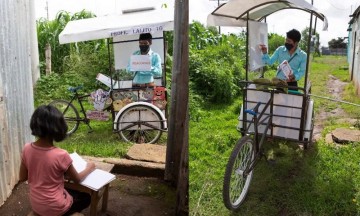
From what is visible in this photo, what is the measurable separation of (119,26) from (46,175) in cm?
360

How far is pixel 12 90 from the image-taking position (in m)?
3.67

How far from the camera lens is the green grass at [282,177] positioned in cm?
342

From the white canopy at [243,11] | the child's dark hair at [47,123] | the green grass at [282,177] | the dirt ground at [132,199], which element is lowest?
→ the dirt ground at [132,199]

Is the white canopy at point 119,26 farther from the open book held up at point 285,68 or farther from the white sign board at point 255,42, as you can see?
the open book held up at point 285,68

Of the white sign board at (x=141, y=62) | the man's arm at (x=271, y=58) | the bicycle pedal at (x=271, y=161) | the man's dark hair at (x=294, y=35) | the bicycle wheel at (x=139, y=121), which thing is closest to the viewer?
the bicycle pedal at (x=271, y=161)

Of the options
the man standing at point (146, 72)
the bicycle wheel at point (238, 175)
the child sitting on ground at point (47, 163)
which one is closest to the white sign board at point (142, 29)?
the man standing at point (146, 72)

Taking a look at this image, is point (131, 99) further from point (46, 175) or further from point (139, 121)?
point (46, 175)

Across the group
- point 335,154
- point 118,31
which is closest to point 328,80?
point 335,154

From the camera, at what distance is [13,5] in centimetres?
368

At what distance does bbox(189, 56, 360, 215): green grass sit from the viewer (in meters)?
3.42

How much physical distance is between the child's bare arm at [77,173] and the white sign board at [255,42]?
8.00 feet

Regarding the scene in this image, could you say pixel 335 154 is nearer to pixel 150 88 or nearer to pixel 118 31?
pixel 150 88

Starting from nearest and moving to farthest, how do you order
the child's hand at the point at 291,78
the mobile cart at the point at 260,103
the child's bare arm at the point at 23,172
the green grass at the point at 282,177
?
the child's bare arm at the point at 23,172 < the green grass at the point at 282,177 < the mobile cart at the point at 260,103 < the child's hand at the point at 291,78

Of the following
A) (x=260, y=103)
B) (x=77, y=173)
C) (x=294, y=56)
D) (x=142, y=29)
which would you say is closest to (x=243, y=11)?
(x=294, y=56)
